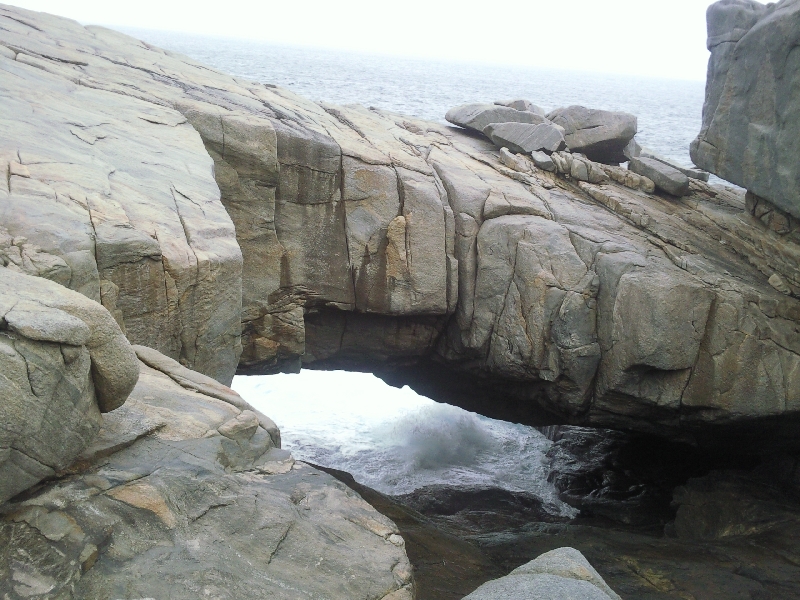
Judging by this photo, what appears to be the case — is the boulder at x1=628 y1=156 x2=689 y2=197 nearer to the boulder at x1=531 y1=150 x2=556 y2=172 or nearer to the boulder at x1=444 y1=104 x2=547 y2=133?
the boulder at x1=531 y1=150 x2=556 y2=172

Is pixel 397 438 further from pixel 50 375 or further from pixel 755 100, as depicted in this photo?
pixel 50 375

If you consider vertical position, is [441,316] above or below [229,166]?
below

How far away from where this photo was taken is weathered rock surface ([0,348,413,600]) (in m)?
3.83

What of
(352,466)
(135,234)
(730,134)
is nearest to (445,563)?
(135,234)

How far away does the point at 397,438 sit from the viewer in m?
15.9

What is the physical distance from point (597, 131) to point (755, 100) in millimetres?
4010

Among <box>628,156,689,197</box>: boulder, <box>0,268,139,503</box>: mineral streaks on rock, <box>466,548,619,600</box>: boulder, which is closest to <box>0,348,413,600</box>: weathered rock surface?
<box>0,268,139,503</box>: mineral streaks on rock

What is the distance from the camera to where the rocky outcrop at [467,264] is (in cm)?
1017

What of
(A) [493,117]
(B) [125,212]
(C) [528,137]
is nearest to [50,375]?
(B) [125,212]

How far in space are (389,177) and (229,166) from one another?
2449 mm

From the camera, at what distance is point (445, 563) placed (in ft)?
25.2

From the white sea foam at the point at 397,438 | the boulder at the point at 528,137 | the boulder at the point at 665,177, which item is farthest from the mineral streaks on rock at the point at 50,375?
the boulder at the point at 665,177

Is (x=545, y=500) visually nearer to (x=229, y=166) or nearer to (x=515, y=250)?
(x=515, y=250)

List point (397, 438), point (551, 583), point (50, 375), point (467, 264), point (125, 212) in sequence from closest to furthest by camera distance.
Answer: point (50, 375)
point (551, 583)
point (125, 212)
point (467, 264)
point (397, 438)
